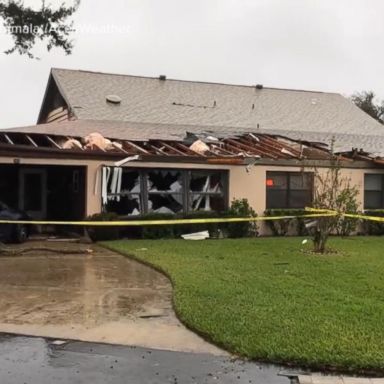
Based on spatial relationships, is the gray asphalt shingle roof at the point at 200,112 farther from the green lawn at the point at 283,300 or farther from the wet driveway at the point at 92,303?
the wet driveway at the point at 92,303

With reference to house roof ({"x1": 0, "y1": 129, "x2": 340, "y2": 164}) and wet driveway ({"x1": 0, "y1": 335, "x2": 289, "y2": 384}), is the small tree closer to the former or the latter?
house roof ({"x1": 0, "y1": 129, "x2": 340, "y2": 164})

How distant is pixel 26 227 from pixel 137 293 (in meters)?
9.25

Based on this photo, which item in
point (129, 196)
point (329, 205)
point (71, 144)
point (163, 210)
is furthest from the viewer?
point (163, 210)

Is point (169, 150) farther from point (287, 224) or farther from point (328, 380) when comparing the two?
point (328, 380)

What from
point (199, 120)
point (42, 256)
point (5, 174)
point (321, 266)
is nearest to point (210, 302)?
point (321, 266)

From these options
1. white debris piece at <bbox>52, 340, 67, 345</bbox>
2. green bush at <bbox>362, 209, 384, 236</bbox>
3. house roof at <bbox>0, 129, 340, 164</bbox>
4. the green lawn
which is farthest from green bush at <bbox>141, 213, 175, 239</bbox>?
white debris piece at <bbox>52, 340, 67, 345</bbox>

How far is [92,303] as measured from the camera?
8953mm

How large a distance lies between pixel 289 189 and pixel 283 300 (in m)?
13.3

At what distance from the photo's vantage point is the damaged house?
19.2 meters

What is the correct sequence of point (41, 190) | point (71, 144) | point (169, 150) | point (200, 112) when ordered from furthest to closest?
point (200, 112), point (41, 190), point (169, 150), point (71, 144)

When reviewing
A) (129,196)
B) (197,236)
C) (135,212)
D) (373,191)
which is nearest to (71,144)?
(129,196)

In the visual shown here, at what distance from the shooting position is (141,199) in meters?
19.6

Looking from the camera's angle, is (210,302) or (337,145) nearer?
(210,302)

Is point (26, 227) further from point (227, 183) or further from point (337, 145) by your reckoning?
point (337, 145)
